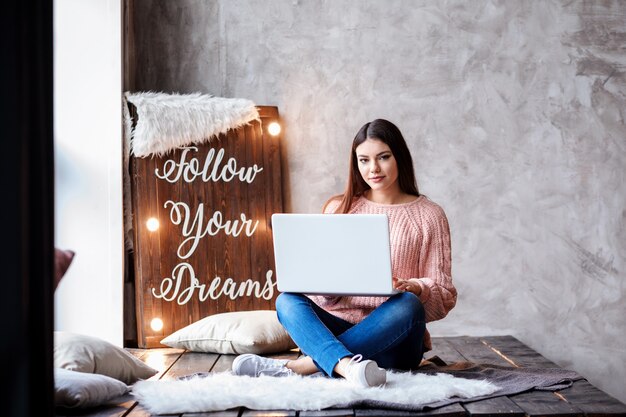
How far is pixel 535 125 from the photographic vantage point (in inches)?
138

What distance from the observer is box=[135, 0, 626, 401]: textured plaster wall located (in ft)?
11.5

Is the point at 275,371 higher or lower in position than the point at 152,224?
lower

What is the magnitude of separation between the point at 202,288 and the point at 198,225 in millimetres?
280

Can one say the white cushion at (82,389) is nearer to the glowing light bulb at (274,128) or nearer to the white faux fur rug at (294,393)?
the white faux fur rug at (294,393)

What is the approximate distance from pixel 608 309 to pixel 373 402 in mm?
1896

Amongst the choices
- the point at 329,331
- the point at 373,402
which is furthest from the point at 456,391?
the point at 329,331

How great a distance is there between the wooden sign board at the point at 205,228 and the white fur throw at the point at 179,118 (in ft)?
0.16

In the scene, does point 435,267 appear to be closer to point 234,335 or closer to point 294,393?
point 294,393

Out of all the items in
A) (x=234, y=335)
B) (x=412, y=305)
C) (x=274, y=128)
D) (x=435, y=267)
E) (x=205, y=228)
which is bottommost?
(x=234, y=335)

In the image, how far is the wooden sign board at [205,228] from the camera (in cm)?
336

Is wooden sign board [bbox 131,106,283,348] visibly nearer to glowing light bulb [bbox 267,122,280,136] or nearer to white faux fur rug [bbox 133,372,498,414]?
glowing light bulb [bbox 267,122,280,136]

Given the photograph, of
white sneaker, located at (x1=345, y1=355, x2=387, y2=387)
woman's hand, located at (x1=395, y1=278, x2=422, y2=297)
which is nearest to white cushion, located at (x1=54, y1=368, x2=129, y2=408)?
white sneaker, located at (x1=345, y1=355, x2=387, y2=387)

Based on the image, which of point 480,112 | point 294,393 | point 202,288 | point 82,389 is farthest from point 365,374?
point 480,112

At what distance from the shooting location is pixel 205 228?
3.41 m
